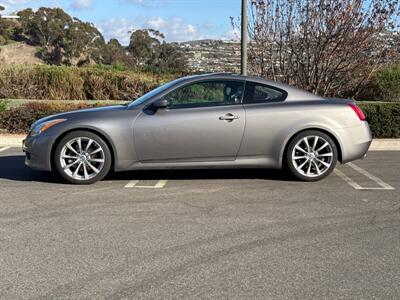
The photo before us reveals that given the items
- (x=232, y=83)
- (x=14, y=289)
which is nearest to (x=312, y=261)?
(x=14, y=289)

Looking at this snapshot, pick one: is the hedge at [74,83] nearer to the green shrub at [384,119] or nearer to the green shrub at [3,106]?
the green shrub at [3,106]

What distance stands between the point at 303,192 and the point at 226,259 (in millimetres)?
2465

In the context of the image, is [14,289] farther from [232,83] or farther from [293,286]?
[232,83]

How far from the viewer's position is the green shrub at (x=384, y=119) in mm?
10445

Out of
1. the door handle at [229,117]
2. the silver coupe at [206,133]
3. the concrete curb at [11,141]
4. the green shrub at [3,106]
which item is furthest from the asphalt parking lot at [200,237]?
the green shrub at [3,106]

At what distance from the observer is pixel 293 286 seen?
360 cm

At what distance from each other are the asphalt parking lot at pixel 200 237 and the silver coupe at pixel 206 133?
0.99 feet

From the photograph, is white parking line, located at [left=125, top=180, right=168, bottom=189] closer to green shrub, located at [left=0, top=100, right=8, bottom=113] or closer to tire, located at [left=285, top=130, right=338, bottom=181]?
tire, located at [left=285, top=130, right=338, bottom=181]

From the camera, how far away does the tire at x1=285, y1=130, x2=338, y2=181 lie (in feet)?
22.0

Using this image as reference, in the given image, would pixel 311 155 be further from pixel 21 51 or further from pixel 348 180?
pixel 21 51

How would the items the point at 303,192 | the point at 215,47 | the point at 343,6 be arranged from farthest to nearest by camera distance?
→ the point at 215,47 → the point at 343,6 → the point at 303,192

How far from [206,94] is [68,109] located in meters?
5.15

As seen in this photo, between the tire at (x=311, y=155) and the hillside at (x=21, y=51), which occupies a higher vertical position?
the hillside at (x=21, y=51)

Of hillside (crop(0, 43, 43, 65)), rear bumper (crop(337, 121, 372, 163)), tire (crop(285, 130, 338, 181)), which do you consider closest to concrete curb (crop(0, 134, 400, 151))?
rear bumper (crop(337, 121, 372, 163))
